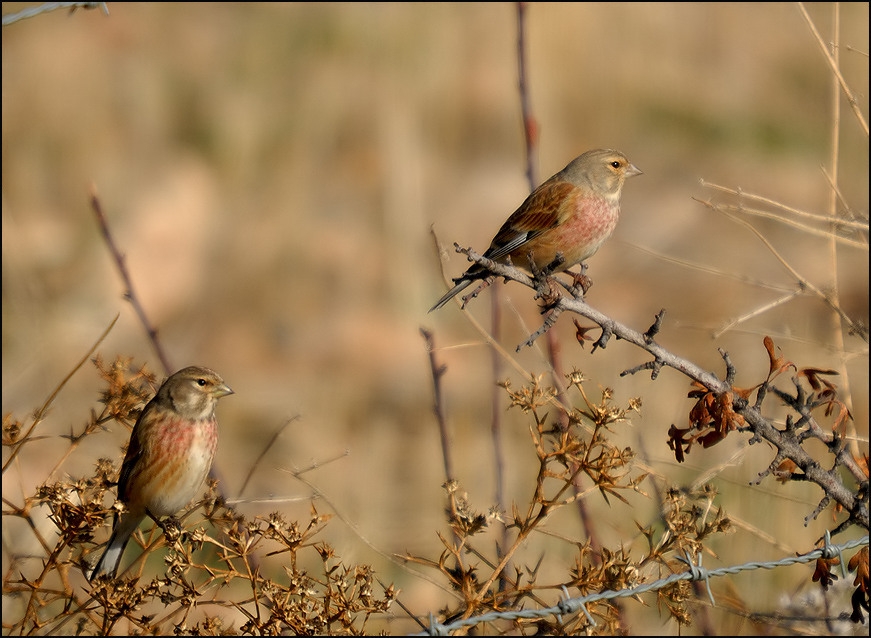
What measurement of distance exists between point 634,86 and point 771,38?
1791 millimetres

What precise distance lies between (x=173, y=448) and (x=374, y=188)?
7.74 meters

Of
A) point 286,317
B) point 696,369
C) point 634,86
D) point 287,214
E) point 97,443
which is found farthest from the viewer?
point 634,86

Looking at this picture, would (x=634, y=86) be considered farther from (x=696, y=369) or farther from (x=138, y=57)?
(x=696, y=369)

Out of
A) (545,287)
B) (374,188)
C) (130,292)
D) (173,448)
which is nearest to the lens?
(545,287)

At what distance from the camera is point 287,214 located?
10.2 meters

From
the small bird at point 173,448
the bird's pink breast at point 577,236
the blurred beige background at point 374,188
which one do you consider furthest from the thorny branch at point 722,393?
the blurred beige background at point 374,188

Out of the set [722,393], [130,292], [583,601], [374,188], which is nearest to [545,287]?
[722,393]

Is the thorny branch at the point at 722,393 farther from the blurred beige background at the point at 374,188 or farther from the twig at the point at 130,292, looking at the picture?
the blurred beige background at the point at 374,188

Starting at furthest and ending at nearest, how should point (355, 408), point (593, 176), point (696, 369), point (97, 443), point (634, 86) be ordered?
point (634, 86)
point (355, 408)
point (97, 443)
point (593, 176)
point (696, 369)

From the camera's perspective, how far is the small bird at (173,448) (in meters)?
3.26

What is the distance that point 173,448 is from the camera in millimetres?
3281

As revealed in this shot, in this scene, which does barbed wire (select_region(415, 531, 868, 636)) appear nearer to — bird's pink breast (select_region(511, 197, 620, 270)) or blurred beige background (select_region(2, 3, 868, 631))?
bird's pink breast (select_region(511, 197, 620, 270))

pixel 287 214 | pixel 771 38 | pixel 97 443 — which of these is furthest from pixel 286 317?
pixel 771 38

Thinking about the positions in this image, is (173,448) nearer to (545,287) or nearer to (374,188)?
(545,287)
